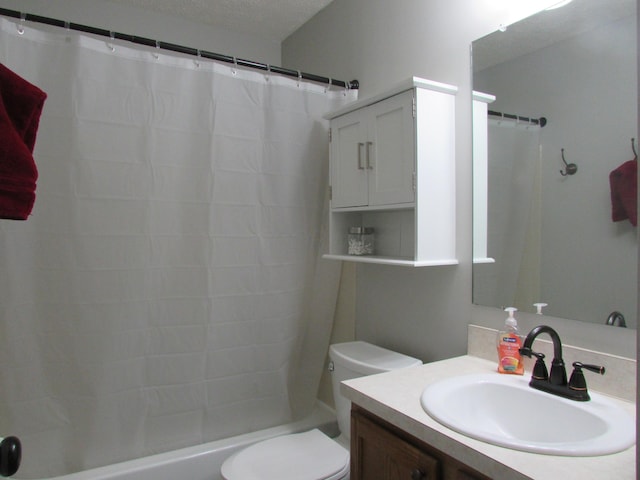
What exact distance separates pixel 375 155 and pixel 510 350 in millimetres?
855

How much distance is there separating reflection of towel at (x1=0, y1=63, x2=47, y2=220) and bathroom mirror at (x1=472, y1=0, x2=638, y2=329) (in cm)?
133

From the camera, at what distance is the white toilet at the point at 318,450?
4.97ft

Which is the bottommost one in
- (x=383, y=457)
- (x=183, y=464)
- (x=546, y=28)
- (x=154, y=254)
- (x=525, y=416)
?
(x=183, y=464)

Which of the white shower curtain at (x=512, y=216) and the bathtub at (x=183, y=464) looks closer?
the white shower curtain at (x=512, y=216)

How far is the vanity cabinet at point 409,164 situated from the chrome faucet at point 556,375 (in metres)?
0.45

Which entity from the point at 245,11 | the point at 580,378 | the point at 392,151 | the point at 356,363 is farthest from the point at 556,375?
the point at 245,11

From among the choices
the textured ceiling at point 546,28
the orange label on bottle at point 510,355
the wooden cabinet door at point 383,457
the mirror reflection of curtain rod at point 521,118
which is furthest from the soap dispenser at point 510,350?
the textured ceiling at point 546,28

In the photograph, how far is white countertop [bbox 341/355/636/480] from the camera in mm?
789

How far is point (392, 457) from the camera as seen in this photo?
1.10m

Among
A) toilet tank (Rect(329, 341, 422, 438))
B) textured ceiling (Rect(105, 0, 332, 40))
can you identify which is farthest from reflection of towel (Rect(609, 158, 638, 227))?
textured ceiling (Rect(105, 0, 332, 40))

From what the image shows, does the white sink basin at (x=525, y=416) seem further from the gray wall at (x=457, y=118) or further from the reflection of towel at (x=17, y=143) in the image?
the reflection of towel at (x=17, y=143)

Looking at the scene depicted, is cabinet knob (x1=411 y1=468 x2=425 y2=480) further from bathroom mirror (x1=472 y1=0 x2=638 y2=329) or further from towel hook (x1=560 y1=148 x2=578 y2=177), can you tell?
towel hook (x1=560 y1=148 x2=578 y2=177)

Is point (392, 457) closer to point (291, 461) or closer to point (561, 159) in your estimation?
point (291, 461)

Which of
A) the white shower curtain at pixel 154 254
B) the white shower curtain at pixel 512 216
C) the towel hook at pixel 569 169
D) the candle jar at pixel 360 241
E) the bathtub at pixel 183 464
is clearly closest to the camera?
the towel hook at pixel 569 169
